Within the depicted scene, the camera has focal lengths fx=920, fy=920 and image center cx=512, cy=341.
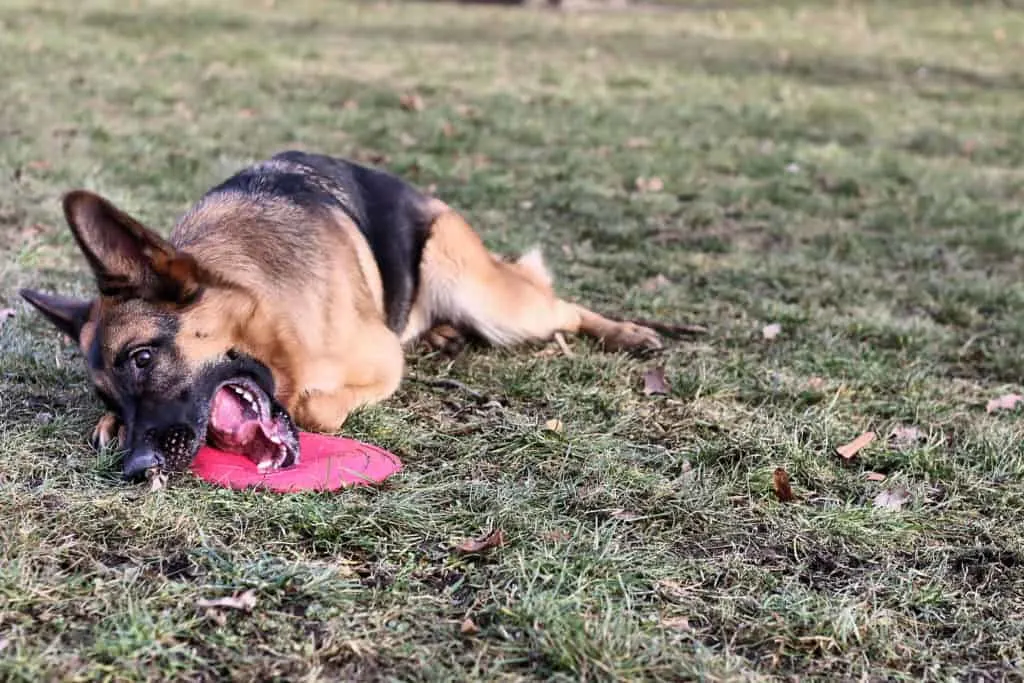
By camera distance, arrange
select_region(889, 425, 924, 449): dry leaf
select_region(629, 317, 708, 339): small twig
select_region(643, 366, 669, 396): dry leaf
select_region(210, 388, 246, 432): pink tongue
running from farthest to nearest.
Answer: select_region(629, 317, 708, 339): small twig
select_region(643, 366, 669, 396): dry leaf
select_region(889, 425, 924, 449): dry leaf
select_region(210, 388, 246, 432): pink tongue

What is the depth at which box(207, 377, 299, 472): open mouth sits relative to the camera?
10.8ft

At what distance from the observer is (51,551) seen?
105 inches

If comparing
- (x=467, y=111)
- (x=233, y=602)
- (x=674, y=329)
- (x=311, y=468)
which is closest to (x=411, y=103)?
(x=467, y=111)

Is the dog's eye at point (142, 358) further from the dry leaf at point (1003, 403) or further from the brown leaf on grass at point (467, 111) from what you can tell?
the brown leaf on grass at point (467, 111)

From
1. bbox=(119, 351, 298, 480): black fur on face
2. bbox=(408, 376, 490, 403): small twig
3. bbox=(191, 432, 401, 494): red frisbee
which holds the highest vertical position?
bbox=(119, 351, 298, 480): black fur on face

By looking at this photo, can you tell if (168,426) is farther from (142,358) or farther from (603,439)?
(603,439)

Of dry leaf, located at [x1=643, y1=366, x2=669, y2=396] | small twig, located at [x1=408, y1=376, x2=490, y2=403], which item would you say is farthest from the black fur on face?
dry leaf, located at [x1=643, y1=366, x2=669, y2=396]

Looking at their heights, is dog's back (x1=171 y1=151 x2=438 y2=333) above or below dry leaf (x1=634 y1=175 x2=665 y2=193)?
above

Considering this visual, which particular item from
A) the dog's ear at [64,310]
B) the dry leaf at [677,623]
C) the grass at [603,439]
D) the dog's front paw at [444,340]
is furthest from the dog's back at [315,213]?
the dry leaf at [677,623]

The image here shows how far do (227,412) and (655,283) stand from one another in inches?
132

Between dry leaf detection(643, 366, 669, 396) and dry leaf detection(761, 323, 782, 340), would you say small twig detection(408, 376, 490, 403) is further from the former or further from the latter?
dry leaf detection(761, 323, 782, 340)

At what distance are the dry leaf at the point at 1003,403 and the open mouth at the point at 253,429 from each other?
3.17 meters

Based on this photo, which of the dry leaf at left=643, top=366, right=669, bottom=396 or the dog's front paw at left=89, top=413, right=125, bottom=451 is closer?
the dog's front paw at left=89, top=413, right=125, bottom=451

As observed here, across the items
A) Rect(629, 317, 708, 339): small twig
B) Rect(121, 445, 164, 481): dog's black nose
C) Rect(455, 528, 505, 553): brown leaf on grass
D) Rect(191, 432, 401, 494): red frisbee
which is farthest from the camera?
Rect(629, 317, 708, 339): small twig
